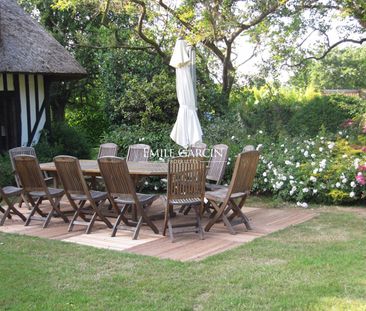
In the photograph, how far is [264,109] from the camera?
12.8 metres

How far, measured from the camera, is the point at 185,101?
30.8ft

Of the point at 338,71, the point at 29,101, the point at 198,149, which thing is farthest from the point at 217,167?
the point at 338,71

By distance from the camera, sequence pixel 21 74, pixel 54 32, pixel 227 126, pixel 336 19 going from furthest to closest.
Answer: pixel 54 32 < pixel 336 19 < pixel 21 74 < pixel 227 126

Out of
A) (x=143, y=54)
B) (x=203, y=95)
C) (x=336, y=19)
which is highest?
(x=336, y=19)

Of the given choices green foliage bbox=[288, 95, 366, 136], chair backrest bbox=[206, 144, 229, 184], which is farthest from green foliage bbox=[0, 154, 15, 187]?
green foliage bbox=[288, 95, 366, 136]

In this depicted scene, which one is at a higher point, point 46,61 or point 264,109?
point 46,61

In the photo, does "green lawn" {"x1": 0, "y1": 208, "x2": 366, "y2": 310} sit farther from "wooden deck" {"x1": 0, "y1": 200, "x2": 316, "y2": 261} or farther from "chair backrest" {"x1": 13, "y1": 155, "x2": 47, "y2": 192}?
"chair backrest" {"x1": 13, "y1": 155, "x2": 47, "y2": 192}

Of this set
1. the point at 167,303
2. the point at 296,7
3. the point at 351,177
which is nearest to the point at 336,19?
the point at 296,7

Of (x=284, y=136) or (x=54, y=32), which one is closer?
(x=284, y=136)

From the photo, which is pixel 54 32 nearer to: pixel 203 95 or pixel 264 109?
pixel 203 95

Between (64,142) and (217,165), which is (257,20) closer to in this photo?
(64,142)

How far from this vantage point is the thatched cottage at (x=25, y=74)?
12.0 metres

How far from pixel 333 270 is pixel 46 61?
9414mm

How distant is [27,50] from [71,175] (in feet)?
20.2
